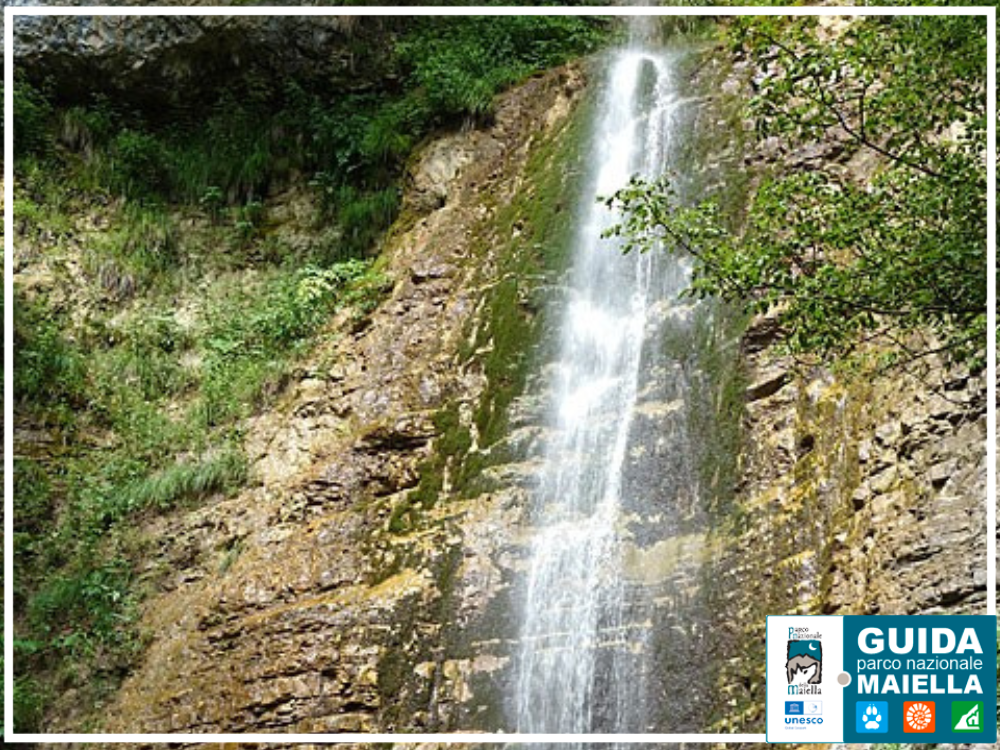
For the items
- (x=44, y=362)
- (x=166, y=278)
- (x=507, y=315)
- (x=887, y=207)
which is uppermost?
(x=166, y=278)

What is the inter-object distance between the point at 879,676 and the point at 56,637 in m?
4.69

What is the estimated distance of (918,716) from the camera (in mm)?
3385

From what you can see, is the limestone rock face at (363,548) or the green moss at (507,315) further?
the green moss at (507,315)

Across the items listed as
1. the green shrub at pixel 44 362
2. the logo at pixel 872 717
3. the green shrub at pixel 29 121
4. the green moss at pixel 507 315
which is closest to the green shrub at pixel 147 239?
the green shrub at pixel 44 362

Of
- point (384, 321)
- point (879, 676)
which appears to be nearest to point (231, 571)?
point (384, 321)

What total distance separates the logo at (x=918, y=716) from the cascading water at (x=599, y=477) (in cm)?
155

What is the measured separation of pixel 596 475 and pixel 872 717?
2.37 meters

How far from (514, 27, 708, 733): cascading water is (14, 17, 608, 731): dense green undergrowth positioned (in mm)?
1638

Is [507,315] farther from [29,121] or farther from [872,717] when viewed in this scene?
[29,121]

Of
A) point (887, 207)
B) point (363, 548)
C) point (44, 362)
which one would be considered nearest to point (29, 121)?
point (44, 362)

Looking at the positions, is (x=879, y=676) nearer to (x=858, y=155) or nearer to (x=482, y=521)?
(x=482, y=521)

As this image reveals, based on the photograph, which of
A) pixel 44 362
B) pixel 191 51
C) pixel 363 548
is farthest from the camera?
pixel 191 51

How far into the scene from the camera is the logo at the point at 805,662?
3637 mm

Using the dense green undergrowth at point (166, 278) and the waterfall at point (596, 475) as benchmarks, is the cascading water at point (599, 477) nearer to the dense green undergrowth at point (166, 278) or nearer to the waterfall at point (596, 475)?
the waterfall at point (596, 475)
